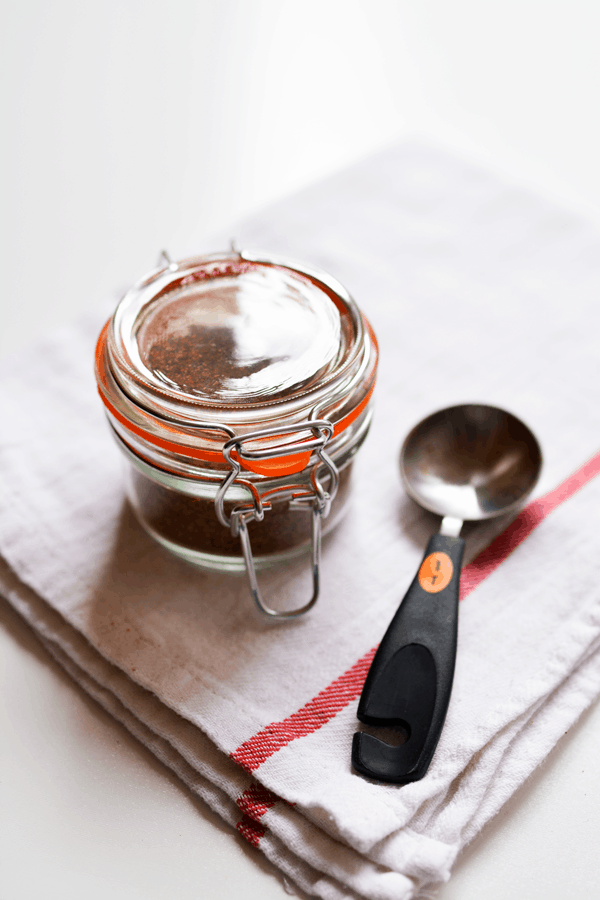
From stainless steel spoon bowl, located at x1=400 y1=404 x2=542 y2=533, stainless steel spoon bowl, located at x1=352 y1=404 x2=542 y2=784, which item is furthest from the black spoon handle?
stainless steel spoon bowl, located at x1=400 y1=404 x2=542 y2=533

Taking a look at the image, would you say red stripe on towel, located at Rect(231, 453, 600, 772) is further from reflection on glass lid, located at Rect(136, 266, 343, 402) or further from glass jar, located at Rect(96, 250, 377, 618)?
reflection on glass lid, located at Rect(136, 266, 343, 402)

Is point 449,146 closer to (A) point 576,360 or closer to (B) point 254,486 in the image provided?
(A) point 576,360

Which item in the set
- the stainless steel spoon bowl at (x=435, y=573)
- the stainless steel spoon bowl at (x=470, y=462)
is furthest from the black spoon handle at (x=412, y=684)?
the stainless steel spoon bowl at (x=470, y=462)

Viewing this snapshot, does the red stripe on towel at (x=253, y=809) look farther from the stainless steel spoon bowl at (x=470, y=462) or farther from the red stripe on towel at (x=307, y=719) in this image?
the stainless steel spoon bowl at (x=470, y=462)

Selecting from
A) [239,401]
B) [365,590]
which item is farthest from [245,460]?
[365,590]

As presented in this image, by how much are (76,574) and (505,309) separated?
1.70 ft

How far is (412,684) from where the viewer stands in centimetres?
53

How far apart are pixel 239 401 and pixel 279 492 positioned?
0.24 feet

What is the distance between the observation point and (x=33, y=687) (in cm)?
58

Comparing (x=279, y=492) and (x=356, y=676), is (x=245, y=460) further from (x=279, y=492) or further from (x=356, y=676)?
(x=356, y=676)

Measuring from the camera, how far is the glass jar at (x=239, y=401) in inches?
20.6

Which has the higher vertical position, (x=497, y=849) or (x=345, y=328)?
(x=345, y=328)

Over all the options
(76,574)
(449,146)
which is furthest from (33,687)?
(449,146)

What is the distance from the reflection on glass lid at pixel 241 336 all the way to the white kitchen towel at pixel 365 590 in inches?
6.5
